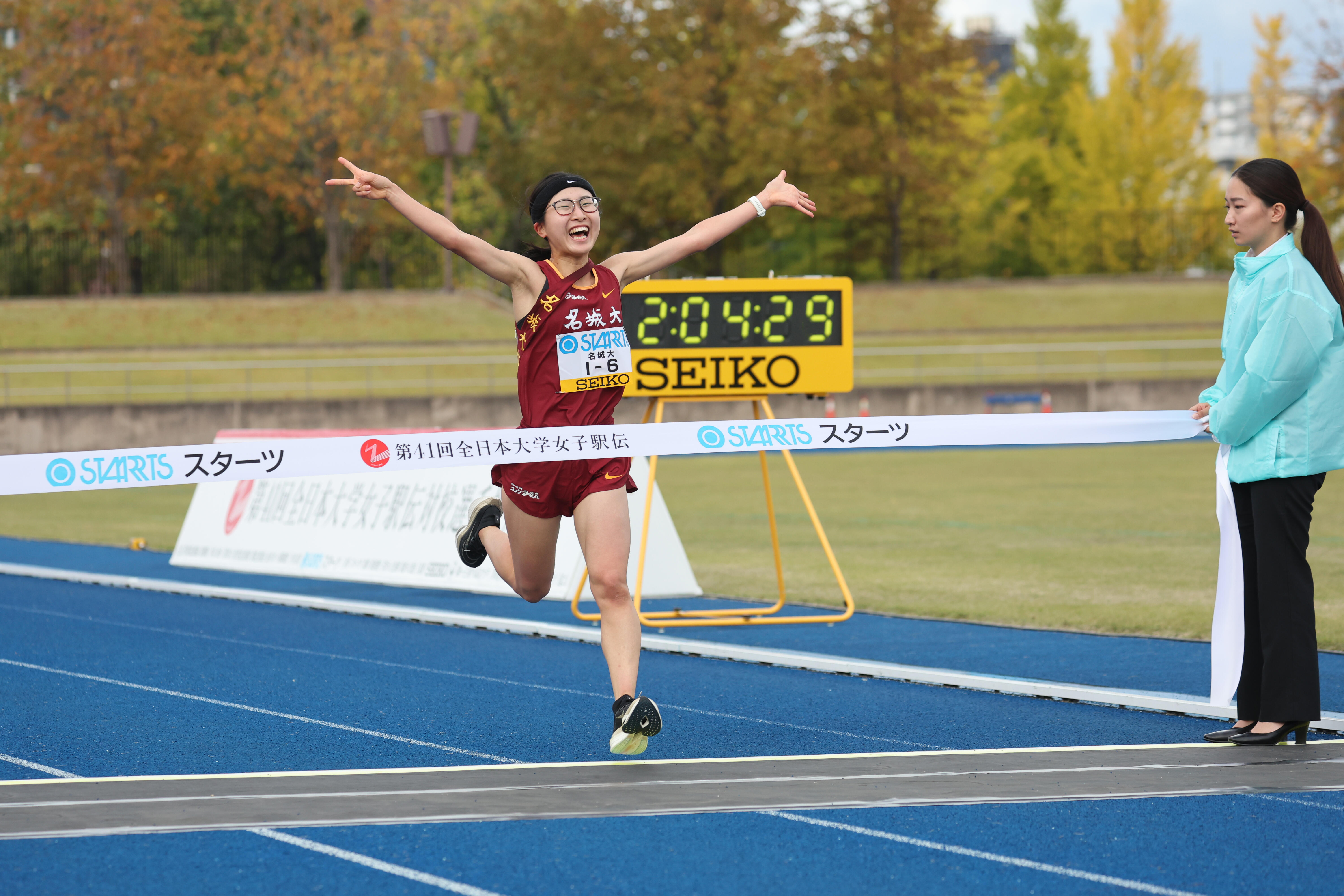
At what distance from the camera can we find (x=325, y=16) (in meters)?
52.4

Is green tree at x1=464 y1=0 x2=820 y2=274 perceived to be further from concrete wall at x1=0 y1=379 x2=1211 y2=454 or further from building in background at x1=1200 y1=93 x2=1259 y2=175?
building in background at x1=1200 y1=93 x2=1259 y2=175

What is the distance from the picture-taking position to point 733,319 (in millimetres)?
10398

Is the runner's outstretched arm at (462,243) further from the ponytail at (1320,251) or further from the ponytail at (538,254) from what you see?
the ponytail at (1320,251)

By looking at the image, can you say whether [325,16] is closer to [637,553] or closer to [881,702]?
[637,553]

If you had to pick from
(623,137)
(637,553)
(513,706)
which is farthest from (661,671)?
(623,137)

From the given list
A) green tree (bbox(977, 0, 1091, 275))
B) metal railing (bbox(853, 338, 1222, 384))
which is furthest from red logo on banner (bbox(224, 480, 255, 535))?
green tree (bbox(977, 0, 1091, 275))

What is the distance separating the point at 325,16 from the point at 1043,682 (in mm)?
49239

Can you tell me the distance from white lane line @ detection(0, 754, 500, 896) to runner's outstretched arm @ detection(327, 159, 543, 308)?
2105 millimetres

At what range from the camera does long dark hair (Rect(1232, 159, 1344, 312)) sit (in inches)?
236

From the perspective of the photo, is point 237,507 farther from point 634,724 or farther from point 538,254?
point 634,724

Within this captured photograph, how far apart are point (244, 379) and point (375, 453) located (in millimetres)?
32499

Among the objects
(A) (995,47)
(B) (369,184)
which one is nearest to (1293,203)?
(B) (369,184)

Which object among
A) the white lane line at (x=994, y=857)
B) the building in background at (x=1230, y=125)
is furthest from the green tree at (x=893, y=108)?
the building in background at (x=1230, y=125)

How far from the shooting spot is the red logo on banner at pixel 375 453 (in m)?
6.40
